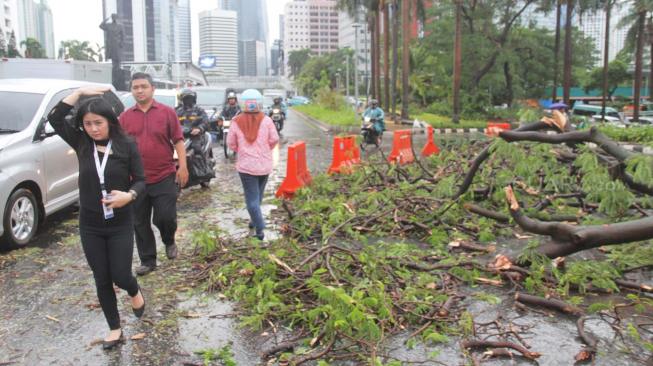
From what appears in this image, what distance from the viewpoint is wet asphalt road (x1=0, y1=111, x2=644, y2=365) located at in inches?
161

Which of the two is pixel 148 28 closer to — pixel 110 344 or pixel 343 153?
pixel 343 153

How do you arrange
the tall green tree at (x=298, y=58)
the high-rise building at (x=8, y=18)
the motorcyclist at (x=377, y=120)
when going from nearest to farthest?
the motorcyclist at (x=377, y=120), the high-rise building at (x=8, y=18), the tall green tree at (x=298, y=58)

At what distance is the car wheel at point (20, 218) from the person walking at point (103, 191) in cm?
294

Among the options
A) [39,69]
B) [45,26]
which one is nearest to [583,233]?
[39,69]

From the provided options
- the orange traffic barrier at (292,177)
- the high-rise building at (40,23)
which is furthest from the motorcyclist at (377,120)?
the high-rise building at (40,23)

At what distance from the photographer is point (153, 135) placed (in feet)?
18.3

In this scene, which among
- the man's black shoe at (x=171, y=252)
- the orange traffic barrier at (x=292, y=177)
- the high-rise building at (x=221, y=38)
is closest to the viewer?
the man's black shoe at (x=171, y=252)

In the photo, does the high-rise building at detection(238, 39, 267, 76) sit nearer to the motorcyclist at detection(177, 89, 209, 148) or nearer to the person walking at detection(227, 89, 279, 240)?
the motorcyclist at detection(177, 89, 209, 148)

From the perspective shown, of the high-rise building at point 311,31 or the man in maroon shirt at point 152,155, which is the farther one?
the high-rise building at point 311,31

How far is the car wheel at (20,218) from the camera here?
660 cm

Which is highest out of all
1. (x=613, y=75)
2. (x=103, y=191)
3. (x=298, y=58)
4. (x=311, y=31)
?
(x=311, y=31)

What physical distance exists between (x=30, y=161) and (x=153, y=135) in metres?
2.36

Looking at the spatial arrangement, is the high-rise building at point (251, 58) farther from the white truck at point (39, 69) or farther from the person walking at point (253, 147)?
the person walking at point (253, 147)

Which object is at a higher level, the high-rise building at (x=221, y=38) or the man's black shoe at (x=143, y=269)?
the high-rise building at (x=221, y=38)
